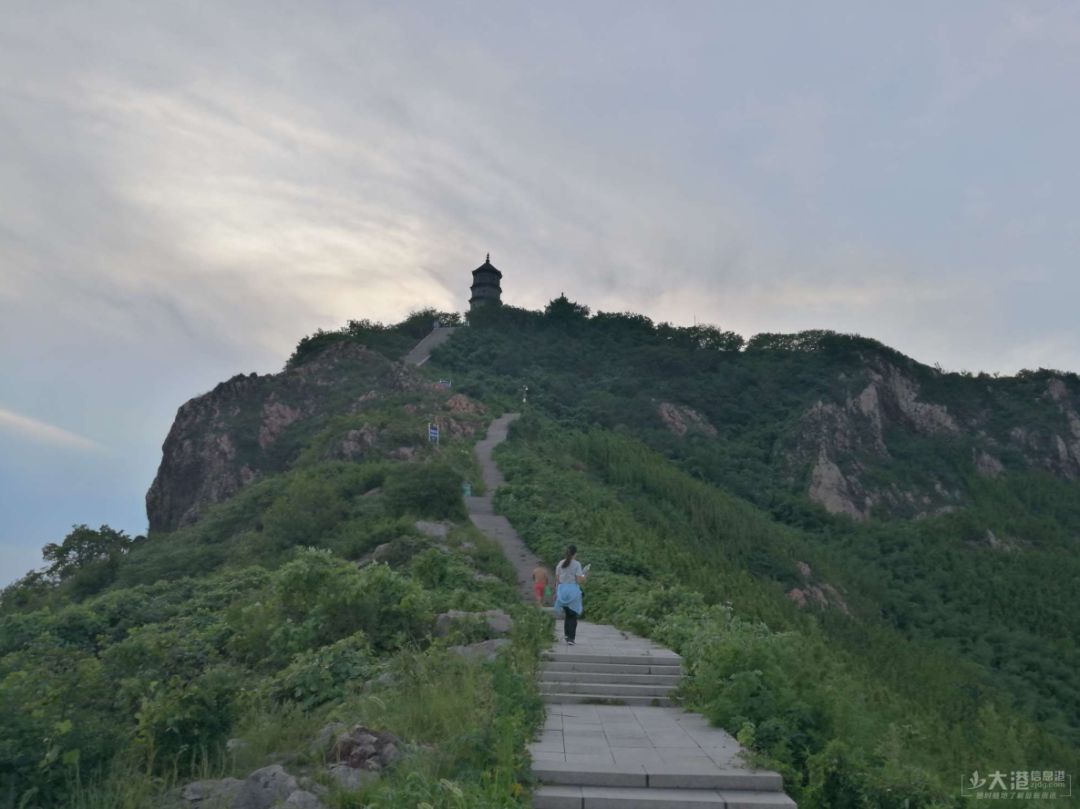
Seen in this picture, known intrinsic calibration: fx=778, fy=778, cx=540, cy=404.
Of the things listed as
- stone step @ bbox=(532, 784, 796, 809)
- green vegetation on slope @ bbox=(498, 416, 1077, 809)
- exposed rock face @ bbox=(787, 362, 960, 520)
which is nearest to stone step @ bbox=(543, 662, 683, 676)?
green vegetation on slope @ bbox=(498, 416, 1077, 809)

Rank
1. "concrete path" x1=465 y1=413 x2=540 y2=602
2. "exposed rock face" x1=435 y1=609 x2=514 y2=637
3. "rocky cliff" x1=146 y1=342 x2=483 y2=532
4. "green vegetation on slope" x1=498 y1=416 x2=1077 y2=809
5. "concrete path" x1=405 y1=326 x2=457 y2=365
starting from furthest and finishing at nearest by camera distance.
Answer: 1. "concrete path" x1=405 y1=326 x2=457 y2=365
2. "rocky cliff" x1=146 y1=342 x2=483 y2=532
3. "concrete path" x1=465 y1=413 x2=540 y2=602
4. "exposed rock face" x1=435 y1=609 x2=514 y2=637
5. "green vegetation on slope" x1=498 y1=416 x2=1077 y2=809

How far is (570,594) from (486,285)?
6601 centimetres

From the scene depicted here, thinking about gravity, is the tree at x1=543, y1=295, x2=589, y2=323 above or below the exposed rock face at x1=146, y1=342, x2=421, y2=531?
above

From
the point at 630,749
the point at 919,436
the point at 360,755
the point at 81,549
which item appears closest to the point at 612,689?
the point at 630,749

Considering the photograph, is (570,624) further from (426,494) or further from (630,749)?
(426,494)

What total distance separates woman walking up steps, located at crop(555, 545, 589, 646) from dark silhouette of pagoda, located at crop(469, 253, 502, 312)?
6363 cm

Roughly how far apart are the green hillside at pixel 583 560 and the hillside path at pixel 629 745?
0.29 m

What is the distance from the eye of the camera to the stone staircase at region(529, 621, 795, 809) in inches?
222

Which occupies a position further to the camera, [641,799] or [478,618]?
[478,618]

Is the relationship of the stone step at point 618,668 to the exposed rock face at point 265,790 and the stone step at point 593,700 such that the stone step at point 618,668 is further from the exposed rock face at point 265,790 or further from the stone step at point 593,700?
the exposed rock face at point 265,790

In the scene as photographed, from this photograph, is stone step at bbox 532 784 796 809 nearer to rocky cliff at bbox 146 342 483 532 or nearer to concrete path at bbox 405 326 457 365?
rocky cliff at bbox 146 342 483 532

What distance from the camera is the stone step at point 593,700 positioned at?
28.1ft

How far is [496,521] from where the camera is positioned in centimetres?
2456

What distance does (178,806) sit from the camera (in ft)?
17.4
